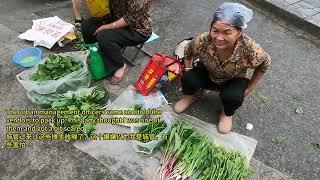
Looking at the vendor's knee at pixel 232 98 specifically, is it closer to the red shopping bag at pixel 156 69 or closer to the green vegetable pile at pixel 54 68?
the red shopping bag at pixel 156 69

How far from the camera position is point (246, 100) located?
140 inches

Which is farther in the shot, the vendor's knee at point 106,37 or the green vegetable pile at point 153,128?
the vendor's knee at point 106,37

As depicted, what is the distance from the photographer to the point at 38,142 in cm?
302

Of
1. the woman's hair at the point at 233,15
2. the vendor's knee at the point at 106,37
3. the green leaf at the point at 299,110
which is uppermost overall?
the woman's hair at the point at 233,15

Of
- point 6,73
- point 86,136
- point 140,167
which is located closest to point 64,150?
point 86,136

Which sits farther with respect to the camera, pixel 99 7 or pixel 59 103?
pixel 99 7

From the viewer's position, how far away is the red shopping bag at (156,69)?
331 centimetres

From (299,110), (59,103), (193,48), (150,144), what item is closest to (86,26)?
(59,103)

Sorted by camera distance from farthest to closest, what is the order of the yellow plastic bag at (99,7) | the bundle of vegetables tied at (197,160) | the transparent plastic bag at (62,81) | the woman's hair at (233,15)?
1. the yellow plastic bag at (99,7)
2. the transparent plastic bag at (62,81)
3. the bundle of vegetables tied at (197,160)
4. the woman's hair at (233,15)

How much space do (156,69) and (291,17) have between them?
8.67 feet

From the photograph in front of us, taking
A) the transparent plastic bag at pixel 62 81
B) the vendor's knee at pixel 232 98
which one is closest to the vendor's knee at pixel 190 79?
the vendor's knee at pixel 232 98

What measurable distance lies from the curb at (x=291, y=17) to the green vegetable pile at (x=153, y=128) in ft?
9.51

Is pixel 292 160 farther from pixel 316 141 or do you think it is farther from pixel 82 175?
pixel 82 175

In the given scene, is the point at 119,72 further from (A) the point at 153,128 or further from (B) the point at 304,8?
(B) the point at 304,8
